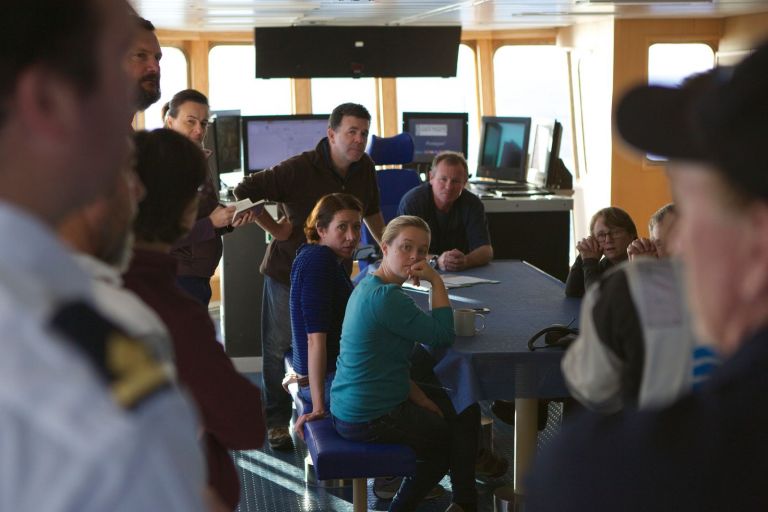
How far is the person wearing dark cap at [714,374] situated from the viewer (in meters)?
0.72

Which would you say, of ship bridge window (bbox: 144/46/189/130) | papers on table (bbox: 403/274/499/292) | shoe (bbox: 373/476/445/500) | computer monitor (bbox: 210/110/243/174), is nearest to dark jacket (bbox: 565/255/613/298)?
papers on table (bbox: 403/274/499/292)

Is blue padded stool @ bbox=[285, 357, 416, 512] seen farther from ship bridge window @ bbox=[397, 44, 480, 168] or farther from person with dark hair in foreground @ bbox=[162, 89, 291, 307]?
ship bridge window @ bbox=[397, 44, 480, 168]

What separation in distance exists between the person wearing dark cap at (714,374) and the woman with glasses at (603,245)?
3.56 meters

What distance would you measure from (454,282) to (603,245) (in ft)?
2.61

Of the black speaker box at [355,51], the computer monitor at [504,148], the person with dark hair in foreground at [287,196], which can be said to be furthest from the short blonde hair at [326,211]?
the black speaker box at [355,51]

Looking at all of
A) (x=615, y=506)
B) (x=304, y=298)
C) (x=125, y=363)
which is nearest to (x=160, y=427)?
(x=125, y=363)

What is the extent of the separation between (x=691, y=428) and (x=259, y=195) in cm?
445

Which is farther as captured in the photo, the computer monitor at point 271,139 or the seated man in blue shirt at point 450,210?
the computer monitor at point 271,139

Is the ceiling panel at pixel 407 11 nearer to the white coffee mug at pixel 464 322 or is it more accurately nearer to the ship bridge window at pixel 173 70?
the ship bridge window at pixel 173 70

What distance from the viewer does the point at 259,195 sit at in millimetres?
5094

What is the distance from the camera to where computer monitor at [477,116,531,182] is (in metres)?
A: 8.64

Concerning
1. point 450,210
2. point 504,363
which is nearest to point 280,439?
point 450,210

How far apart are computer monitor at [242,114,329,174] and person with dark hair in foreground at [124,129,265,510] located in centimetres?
590

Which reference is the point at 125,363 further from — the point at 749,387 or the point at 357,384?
the point at 357,384
